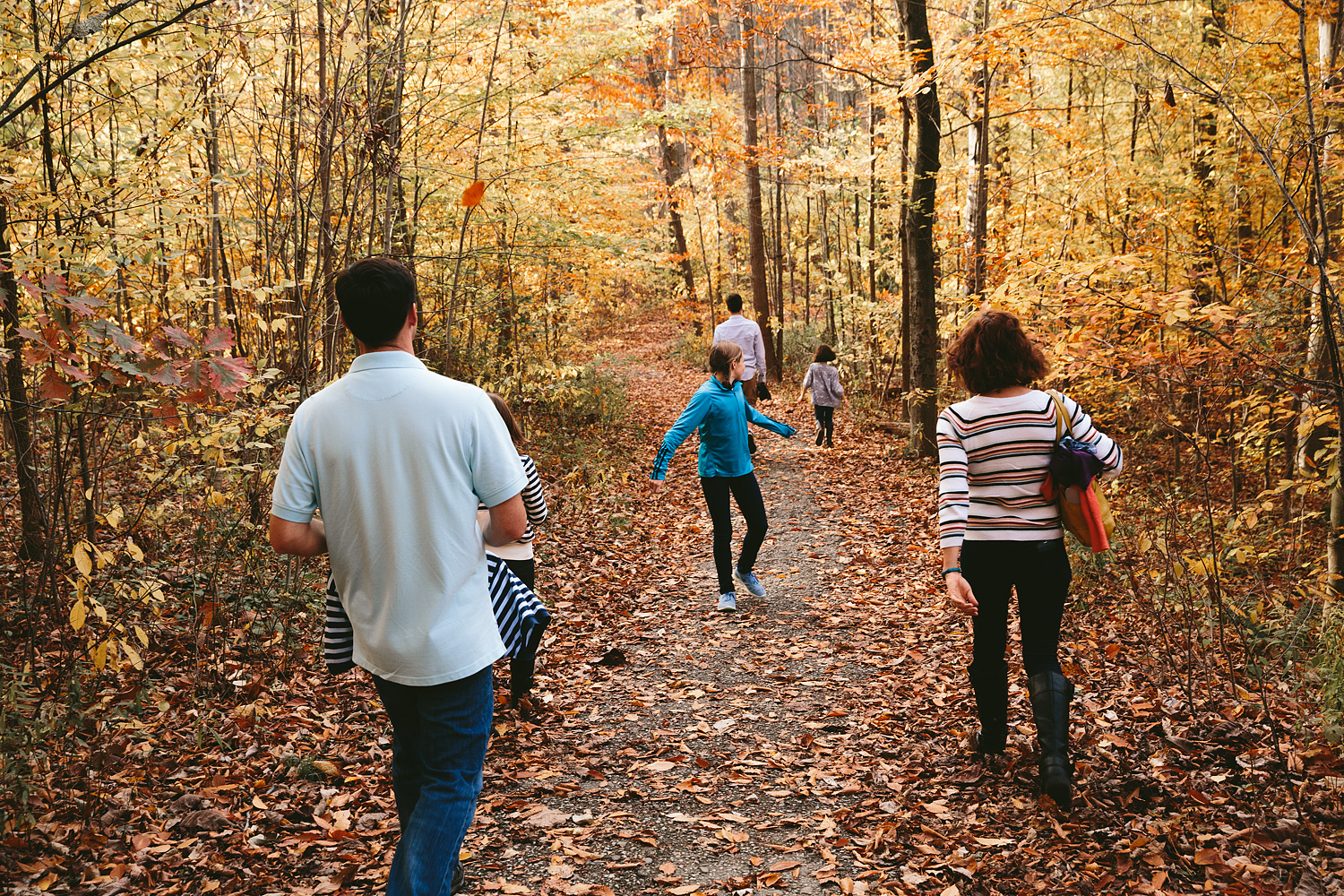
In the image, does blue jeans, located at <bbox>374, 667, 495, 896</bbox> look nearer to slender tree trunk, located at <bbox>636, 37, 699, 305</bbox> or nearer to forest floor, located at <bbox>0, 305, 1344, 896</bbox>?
forest floor, located at <bbox>0, 305, 1344, 896</bbox>

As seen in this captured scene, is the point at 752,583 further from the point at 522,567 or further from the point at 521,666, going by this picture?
the point at 522,567

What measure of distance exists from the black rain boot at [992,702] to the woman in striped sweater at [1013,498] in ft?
0.78

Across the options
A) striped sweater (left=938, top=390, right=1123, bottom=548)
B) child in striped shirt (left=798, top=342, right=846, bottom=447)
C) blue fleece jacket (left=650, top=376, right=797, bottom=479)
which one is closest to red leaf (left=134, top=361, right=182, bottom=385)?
striped sweater (left=938, top=390, right=1123, bottom=548)

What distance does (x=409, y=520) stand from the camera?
7.66 ft

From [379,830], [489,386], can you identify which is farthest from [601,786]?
[489,386]

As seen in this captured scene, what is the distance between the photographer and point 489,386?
497 inches

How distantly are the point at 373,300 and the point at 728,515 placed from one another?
15.3 feet

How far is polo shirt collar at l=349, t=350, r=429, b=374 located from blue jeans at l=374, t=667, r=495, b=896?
0.94 meters

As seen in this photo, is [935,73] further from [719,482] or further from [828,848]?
[828,848]

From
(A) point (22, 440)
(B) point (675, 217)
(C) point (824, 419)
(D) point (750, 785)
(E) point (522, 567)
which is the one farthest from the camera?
(B) point (675, 217)

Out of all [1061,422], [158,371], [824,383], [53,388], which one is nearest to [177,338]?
[158,371]

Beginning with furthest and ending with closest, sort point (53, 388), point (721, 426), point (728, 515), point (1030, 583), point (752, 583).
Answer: point (752, 583) → point (728, 515) → point (721, 426) → point (1030, 583) → point (53, 388)

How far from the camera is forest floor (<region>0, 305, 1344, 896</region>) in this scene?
11.0 feet

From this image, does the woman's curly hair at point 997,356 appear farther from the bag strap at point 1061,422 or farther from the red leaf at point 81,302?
the red leaf at point 81,302
